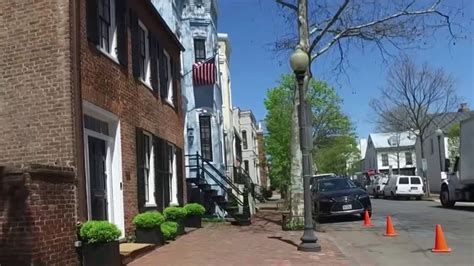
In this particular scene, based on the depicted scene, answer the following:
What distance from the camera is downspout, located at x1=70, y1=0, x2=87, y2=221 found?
9727 mm

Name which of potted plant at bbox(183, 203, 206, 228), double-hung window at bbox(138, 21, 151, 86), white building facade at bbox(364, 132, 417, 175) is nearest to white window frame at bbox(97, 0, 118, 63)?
double-hung window at bbox(138, 21, 151, 86)

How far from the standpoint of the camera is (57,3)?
9.93 metres

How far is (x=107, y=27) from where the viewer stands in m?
12.6

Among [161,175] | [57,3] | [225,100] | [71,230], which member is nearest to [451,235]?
[161,175]

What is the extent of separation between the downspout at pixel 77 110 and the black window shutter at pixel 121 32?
2.54 m

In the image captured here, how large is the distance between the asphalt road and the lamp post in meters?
0.82

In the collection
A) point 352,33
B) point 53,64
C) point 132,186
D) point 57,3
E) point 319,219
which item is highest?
point 352,33

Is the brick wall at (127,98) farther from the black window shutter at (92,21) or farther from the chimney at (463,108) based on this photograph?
the chimney at (463,108)

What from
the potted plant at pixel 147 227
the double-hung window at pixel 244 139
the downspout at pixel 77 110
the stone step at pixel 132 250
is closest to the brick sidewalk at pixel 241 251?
the stone step at pixel 132 250

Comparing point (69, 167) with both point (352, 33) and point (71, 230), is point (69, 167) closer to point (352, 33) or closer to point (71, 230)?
point (71, 230)

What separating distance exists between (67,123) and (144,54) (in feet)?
20.2

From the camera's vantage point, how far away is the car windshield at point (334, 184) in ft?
71.6

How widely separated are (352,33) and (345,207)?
6.05 m

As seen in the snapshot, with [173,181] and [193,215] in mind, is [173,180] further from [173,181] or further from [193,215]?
[193,215]
